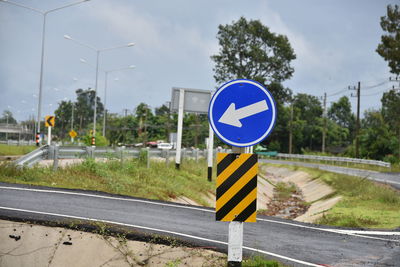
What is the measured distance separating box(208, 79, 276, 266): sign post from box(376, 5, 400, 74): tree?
34516 millimetres

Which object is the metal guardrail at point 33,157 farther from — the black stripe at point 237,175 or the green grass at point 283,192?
the green grass at point 283,192

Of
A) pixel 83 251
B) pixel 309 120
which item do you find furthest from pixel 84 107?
pixel 83 251

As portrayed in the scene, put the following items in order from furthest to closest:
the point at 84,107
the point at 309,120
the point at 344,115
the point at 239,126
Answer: the point at 84,107 → the point at 344,115 → the point at 309,120 → the point at 239,126

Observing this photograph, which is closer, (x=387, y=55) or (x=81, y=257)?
(x=81, y=257)

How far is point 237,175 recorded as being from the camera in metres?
4.52

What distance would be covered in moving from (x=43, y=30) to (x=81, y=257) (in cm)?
2324

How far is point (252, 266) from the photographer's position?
5215 millimetres

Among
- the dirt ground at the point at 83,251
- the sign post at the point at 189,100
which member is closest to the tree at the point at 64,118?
the sign post at the point at 189,100

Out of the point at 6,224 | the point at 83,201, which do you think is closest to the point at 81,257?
the point at 6,224

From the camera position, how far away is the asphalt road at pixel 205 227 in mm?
6445

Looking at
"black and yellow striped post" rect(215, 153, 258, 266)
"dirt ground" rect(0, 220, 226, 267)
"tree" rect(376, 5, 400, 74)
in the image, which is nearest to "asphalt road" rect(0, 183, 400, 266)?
"dirt ground" rect(0, 220, 226, 267)

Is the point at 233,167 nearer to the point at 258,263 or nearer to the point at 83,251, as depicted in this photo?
the point at 258,263

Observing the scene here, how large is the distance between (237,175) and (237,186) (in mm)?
120

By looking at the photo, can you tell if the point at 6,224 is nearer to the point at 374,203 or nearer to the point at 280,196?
the point at 374,203
